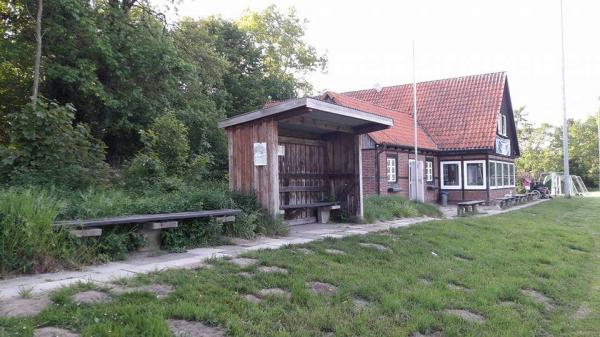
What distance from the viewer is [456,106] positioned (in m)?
28.0

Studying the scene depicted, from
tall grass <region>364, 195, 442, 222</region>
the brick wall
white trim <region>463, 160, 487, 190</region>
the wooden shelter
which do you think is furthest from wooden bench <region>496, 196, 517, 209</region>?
the wooden shelter

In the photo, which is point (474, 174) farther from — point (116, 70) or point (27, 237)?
point (27, 237)

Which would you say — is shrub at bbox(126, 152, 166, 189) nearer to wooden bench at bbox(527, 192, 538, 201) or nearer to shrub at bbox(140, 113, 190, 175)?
shrub at bbox(140, 113, 190, 175)

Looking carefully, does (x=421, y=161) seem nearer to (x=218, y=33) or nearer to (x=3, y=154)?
(x=218, y=33)

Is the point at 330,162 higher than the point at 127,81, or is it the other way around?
the point at 127,81

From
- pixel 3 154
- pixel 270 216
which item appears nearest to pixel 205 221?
pixel 270 216

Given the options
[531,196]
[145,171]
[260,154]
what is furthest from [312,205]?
[531,196]

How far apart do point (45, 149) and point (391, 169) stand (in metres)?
15.2

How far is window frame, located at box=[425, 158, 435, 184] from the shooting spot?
25216mm

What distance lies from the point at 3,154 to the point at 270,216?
511 cm

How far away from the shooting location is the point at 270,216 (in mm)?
10227

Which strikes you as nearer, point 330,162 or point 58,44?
point 330,162

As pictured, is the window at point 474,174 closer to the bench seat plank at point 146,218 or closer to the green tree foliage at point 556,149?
the bench seat plank at point 146,218

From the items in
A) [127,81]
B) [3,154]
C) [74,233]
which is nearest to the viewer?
[74,233]
